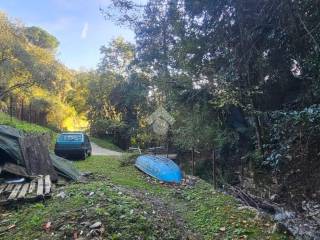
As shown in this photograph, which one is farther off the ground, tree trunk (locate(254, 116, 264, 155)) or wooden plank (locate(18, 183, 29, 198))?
tree trunk (locate(254, 116, 264, 155))

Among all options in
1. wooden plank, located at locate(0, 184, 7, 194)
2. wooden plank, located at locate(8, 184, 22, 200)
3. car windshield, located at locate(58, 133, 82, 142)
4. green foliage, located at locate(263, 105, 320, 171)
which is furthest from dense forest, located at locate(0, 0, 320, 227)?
wooden plank, located at locate(0, 184, 7, 194)

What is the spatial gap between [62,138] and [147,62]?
27.0ft

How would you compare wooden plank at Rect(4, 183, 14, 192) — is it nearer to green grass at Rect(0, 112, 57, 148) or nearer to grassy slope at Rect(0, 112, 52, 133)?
green grass at Rect(0, 112, 57, 148)

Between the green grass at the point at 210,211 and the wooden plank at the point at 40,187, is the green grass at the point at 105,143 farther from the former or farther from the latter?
the wooden plank at the point at 40,187

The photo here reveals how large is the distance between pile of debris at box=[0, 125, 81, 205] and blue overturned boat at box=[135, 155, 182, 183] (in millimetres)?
3157

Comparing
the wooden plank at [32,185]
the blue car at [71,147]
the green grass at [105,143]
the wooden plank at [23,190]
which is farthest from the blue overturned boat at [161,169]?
the green grass at [105,143]

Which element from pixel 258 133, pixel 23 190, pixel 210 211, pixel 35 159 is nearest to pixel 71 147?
pixel 35 159

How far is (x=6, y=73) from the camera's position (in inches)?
730

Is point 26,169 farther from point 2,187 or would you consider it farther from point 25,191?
point 25,191

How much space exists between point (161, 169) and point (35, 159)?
15.0 feet

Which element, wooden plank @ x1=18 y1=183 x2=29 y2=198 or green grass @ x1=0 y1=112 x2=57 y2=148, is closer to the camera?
wooden plank @ x1=18 y1=183 x2=29 y2=198

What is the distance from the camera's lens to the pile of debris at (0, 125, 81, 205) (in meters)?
7.19

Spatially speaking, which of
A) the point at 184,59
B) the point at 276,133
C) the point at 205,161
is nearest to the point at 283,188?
the point at 276,133

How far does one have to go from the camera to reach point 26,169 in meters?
8.83
